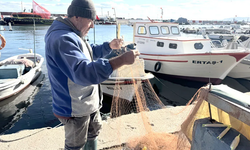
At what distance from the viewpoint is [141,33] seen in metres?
12.3

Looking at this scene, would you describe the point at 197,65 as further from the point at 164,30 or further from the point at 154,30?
the point at 154,30

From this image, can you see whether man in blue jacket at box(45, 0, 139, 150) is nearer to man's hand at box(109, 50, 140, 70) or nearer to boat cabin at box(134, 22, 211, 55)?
man's hand at box(109, 50, 140, 70)

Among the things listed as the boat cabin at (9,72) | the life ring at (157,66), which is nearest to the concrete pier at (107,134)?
the boat cabin at (9,72)

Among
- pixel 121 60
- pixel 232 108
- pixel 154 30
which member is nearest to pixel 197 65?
pixel 154 30

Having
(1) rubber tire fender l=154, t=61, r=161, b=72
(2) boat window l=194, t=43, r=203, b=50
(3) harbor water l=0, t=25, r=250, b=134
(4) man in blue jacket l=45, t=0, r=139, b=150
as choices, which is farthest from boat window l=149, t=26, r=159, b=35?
(4) man in blue jacket l=45, t=0, r=139, b=150

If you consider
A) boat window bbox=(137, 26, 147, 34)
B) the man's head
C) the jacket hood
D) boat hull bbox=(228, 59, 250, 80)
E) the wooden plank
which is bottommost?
boat hull bbox=(228, 59, 250, 80)

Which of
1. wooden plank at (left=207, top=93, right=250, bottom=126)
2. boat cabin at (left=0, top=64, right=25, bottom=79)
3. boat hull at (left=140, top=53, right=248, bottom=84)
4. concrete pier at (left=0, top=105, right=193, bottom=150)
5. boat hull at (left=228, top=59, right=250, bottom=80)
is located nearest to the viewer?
wooden plank at (left=207, top=93, right=250, bottom=126)

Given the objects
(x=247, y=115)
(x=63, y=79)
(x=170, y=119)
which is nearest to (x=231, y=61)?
(x=170, y=119)

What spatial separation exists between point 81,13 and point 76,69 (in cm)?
56

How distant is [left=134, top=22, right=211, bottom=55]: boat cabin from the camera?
1080cm

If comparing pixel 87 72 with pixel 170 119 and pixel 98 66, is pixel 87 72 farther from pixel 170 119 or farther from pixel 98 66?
pixel 170 119

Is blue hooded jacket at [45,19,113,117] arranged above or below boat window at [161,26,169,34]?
below

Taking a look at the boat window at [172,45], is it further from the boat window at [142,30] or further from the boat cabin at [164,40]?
the boat window at [142,30]

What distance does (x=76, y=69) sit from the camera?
1356 mm
